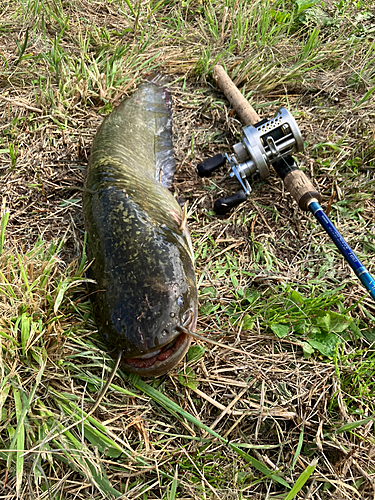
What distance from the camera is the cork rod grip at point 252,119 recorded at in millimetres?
2361

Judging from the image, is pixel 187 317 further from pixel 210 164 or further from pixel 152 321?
pixel 210 164

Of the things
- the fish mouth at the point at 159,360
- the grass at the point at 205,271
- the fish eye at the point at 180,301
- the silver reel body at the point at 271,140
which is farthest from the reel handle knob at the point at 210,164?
the fish mouth at the point at 159,360

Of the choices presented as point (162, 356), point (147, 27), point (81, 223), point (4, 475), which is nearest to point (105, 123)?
point (81, 223)

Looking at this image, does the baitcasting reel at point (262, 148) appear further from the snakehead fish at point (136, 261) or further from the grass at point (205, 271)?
the snakehead fish at point (136, 261)

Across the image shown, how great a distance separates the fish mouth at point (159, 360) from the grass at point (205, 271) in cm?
12

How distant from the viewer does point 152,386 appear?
1.91 meters

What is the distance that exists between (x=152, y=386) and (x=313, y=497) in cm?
87

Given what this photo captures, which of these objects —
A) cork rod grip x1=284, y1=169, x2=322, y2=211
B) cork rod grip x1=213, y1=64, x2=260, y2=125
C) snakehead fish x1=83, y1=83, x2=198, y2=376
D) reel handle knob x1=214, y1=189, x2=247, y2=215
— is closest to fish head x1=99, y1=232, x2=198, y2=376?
snakehead fish x1=83, y1=83, x2=198, y2=376

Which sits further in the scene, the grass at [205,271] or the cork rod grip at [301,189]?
the cork rod grip at [301,189]

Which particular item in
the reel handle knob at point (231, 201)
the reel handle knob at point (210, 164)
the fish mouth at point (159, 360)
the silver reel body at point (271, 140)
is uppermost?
the silver reel body at point (271, 140)

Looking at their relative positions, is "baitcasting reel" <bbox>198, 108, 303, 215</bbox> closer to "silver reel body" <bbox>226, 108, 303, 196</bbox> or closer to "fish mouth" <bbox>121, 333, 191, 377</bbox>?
"silver reel body" <bbox>226, 108, 303, 196</bbox>

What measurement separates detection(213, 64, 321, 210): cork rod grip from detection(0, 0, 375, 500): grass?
12 cm

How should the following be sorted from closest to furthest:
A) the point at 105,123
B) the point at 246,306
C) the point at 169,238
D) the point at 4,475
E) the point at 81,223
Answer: the point at 4,475 < the point at 169,238 < the point at 246,306 < the point at 81,223 < the point at 105,123

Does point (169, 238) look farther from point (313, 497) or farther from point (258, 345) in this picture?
point (313, 497)
